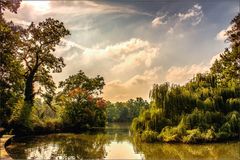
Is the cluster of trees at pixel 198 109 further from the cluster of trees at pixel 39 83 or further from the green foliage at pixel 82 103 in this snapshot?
the green foliage at pixel 82 103

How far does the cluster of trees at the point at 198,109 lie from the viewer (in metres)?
15.4

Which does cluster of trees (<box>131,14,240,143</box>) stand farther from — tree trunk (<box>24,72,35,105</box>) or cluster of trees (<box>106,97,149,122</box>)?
cluster of trees (<box>106,97,149,122</box>)

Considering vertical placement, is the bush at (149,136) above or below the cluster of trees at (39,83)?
below

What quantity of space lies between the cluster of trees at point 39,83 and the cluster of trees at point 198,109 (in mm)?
6239

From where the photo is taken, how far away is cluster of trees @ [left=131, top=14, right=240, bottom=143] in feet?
50.4

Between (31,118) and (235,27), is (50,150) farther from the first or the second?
(235,27)

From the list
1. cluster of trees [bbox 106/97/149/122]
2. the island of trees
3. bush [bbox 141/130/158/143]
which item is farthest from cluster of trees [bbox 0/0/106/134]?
cluster of trees [bbox 106/97/149/122]

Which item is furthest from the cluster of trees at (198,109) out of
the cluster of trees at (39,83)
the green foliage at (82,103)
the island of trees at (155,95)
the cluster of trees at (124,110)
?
the cluster of trees at (124,110)

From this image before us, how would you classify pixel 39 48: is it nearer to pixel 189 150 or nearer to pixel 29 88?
pixel 29 88

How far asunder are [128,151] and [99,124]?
64.5 feet

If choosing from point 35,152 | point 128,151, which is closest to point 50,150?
point 35,152

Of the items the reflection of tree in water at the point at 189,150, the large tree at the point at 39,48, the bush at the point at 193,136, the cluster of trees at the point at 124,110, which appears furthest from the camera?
the cluster of trees at the point at 124,110

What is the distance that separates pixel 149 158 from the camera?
11414 mm

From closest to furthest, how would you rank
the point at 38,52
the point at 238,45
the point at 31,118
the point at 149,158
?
1. the point at 149,158
2. the point at 238,45
3. the point at 31,118
4. the point at 38,52
